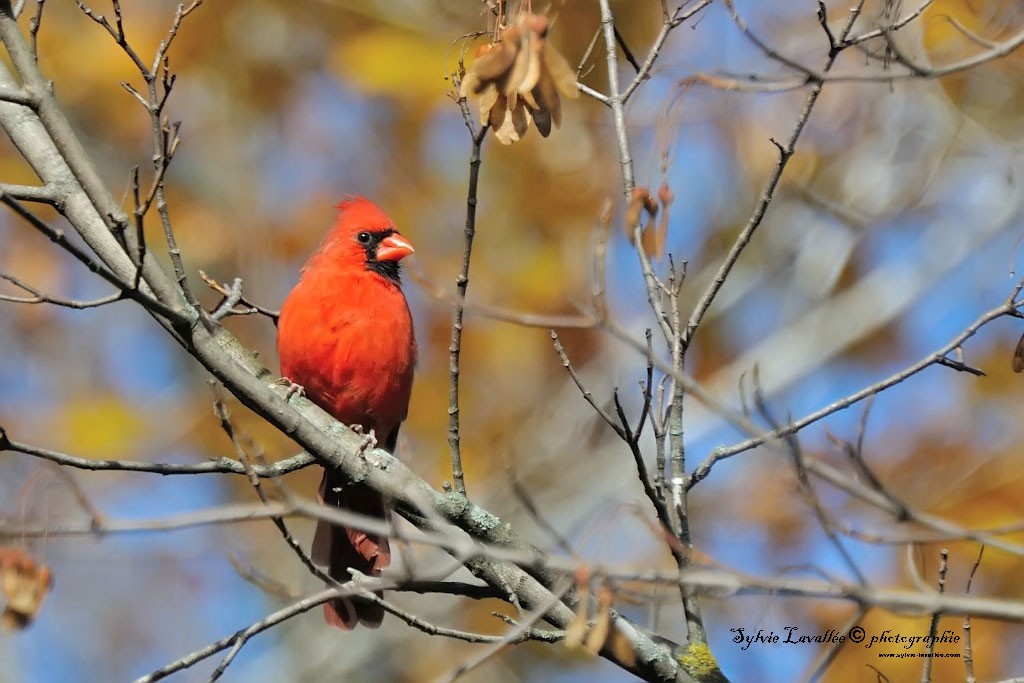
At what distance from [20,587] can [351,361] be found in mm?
2202

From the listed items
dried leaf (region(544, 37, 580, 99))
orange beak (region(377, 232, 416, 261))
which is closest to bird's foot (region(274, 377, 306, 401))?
orange beak (region(377, 232, 416, 261))

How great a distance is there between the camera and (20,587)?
7.23ft

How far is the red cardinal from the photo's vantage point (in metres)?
4.32

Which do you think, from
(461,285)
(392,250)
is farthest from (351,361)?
(461,285)

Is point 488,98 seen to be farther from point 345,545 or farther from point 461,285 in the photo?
point 345,545

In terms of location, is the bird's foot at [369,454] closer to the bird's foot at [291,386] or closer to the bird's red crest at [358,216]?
the bird's foot at [291,386]

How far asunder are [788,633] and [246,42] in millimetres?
4877

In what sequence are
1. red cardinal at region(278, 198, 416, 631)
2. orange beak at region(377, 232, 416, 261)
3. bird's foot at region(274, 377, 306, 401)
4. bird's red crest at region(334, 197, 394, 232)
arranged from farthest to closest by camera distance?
bird's red crest at region(334, 197, 394, 232), orange beak at region(377, 232, 416, 261), red cardinal at region(278, 198, 416, 631), bird's foot at region(274, 377, 306, 401)

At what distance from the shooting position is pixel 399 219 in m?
6.58

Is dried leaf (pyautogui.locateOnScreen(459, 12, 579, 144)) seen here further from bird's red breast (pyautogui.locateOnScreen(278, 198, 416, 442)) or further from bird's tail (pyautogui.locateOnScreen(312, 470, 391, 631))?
bird's tail (pyautogui.locateOnScreen(312, 470, 391, 631))

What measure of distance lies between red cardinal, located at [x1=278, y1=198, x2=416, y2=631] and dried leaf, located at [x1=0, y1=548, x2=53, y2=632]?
6.30 feet

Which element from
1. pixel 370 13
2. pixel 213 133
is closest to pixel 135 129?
pixel 213 133

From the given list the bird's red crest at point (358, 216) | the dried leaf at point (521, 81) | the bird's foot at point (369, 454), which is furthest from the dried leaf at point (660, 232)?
the bird's red crest at point (358, 216)

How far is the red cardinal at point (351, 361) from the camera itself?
432 cm
